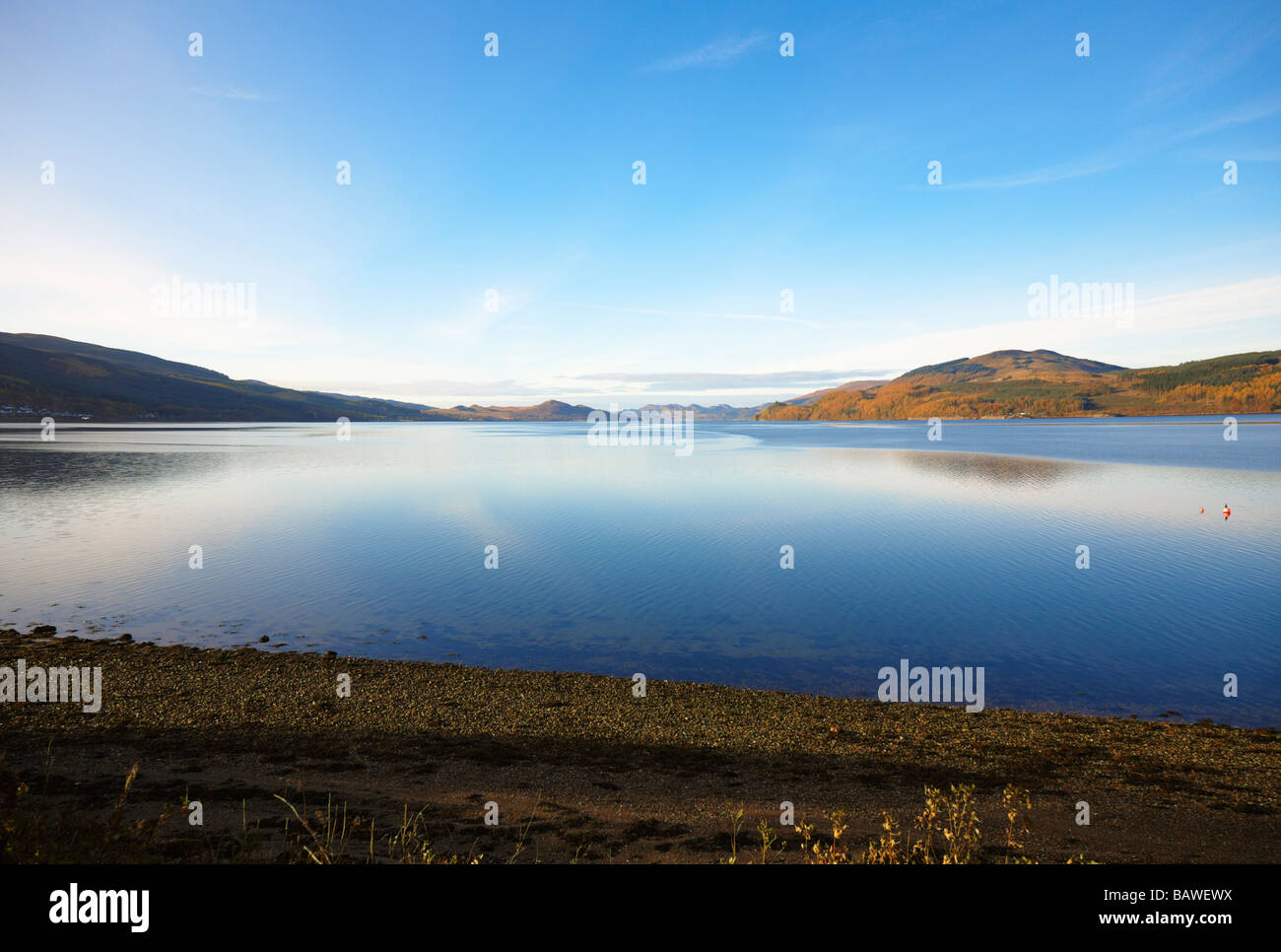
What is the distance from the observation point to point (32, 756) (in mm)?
12008

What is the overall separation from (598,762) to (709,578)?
16000 mm

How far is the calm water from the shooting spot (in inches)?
752

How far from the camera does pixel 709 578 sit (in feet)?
91.4

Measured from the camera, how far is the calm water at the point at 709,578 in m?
19.1

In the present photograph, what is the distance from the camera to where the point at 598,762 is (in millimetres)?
12430

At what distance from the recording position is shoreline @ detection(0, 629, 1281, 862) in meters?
9.65

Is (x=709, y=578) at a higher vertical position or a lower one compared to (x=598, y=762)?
higher

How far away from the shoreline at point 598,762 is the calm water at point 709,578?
2.45 metres

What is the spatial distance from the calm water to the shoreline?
2455 mm

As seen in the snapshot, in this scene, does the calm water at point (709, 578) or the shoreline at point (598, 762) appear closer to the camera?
the shoreline at point (598, 762)

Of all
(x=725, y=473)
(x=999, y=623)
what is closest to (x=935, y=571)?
(x=999, y=623)

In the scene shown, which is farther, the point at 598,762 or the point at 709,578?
the point at 709,578

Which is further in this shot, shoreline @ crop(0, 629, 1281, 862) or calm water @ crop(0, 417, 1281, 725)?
calm water @ crop(0, 417, 1281, 725)
